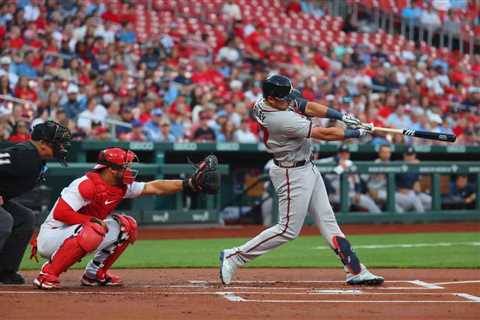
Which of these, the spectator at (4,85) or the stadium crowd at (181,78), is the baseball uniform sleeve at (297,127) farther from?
the spectator at (4,85)

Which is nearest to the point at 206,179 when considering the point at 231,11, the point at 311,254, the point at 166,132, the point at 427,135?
the point at 427,135

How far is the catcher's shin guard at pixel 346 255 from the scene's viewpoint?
783 centimetres

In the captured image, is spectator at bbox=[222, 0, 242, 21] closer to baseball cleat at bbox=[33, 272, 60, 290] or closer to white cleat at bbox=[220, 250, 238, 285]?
white cleat at bbox=[220, 250, 238, 285]

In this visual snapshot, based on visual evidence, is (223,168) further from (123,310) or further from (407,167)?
(123,310)

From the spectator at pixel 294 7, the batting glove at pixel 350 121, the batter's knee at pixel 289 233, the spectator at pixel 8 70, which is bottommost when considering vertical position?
the batter's knee at pixel 289 233

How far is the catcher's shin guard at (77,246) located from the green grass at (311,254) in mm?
2416

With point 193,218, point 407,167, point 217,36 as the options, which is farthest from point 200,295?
point 217,36

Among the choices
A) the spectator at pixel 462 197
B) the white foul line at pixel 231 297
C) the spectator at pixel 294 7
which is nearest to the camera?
the white foul line at pixel 231 297

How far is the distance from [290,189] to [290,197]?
0.21ft

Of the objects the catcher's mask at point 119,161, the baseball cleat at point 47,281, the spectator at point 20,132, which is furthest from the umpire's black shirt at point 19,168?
the spectator at point 20,132

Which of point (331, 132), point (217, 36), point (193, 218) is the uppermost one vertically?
point (217, 36)

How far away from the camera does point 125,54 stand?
1758 cm

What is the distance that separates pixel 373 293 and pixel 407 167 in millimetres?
9375

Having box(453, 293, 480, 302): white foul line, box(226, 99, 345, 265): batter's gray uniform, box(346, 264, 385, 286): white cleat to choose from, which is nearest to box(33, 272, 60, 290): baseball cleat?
box(226, 99, 345, 265): batter's gray uniform
